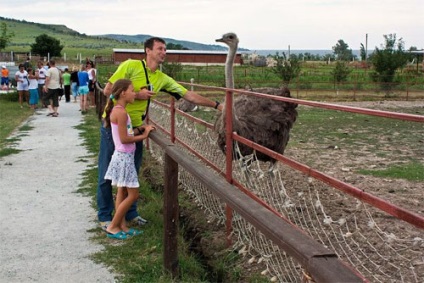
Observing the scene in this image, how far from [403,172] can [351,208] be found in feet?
6.83

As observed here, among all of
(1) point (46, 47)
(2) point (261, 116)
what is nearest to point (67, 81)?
(2) point (261, 116)

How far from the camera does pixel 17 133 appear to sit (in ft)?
36.7

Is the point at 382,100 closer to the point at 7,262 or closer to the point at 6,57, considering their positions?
the point at 7,262

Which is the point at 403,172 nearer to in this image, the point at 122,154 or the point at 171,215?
the point at 122,154

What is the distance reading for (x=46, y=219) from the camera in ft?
17.7

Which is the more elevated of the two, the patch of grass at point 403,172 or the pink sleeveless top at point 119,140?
the pink sleeveless top at point 119,140

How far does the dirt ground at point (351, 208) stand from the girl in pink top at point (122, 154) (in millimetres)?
674

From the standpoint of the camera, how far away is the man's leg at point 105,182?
498 cm

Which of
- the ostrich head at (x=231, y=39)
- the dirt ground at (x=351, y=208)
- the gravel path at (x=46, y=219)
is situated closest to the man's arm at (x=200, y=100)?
the dirt ground at (x=351, y=208)

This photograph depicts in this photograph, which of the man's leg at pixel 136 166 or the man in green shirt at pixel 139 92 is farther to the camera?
the man's leg at pixel 136 166

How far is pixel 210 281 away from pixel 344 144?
6.28 meters

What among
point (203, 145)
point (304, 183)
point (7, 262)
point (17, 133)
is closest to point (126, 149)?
point (7, 262)

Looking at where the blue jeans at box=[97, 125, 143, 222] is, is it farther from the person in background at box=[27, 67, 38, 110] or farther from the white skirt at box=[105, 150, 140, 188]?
the person in background at box=[27, 67, 38, 110]

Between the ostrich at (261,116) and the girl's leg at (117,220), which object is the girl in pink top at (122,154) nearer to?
the girl's leg at (117,220)
